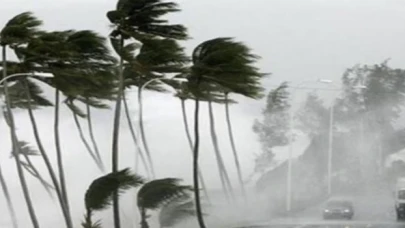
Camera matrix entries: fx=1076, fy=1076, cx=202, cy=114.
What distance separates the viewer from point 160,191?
2631 cm

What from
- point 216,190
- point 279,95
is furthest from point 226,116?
point 279,95

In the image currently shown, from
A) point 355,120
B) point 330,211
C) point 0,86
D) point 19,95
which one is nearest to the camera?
point 0,86

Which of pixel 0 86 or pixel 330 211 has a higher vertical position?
pixel 0 86

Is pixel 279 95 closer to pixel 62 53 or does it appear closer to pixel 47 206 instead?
pixel 47 206

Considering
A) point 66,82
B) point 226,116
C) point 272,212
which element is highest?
point 66,82

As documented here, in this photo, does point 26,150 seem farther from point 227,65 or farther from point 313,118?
point 313,118

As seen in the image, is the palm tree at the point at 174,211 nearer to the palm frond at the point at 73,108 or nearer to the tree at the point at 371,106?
the palm frond at the point at 73,108

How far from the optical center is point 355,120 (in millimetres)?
76438

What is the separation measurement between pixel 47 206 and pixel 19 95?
12.6 metres

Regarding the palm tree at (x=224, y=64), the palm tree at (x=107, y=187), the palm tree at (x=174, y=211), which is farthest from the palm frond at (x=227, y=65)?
the palm tree at (x=107, y=187)

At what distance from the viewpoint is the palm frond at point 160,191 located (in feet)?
86.1

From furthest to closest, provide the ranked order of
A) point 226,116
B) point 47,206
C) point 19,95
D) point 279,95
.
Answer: point 279,95, point 226,116, point 47,206, point 19,95

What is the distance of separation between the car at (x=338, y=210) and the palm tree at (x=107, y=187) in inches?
868

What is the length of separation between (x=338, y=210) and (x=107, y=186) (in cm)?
2357
